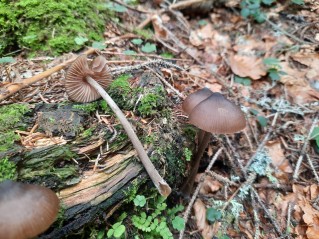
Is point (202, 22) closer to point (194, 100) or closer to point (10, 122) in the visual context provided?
point (194, 100)

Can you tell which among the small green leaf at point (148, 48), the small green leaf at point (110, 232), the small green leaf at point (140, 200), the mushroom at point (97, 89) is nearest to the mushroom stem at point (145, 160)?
the mushroom at point (97, 89)

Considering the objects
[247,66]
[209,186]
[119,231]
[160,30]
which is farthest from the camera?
[160,30]

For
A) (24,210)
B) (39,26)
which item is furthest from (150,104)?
(39,26)

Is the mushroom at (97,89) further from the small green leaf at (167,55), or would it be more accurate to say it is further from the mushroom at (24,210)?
the small green leaf at (167,55)

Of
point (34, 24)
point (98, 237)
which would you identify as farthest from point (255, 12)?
point (98, 237)

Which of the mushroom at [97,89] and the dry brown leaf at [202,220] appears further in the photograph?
the dry brown leaf at [202,220]

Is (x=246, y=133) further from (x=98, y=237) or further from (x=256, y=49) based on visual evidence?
(x=98, y=237)
